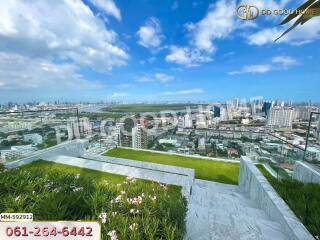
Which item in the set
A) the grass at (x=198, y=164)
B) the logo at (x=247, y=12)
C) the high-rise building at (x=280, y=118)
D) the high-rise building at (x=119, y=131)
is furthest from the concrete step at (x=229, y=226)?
the high-rise building at (x=119, y=131)

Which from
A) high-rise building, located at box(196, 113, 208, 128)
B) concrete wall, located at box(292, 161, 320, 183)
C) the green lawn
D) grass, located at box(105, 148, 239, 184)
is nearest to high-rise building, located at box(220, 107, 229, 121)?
high-rise building, located at box(196, 113, 208, 128)

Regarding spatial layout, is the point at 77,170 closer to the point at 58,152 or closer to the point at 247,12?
the point at 58,152

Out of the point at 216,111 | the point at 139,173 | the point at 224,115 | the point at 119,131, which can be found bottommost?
the point at 139,173

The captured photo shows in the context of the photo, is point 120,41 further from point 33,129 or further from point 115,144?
point 33,129

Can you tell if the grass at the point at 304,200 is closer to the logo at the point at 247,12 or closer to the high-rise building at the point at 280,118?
the high-rise building at the point at 280,118

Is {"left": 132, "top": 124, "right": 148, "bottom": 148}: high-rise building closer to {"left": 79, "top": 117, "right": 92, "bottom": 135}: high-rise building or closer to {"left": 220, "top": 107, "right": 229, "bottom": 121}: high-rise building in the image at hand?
{"left": 79, "top": 117, "right": 92, "bottom": 135}: high-rise building

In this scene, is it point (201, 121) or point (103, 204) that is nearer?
point (103, 204)

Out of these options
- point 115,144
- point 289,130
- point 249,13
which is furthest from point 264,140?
point 115,144

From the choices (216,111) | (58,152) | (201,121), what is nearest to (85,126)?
(58,152)

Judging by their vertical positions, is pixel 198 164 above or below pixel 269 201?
below
